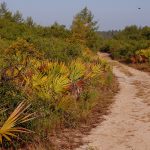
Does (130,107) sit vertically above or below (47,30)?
below

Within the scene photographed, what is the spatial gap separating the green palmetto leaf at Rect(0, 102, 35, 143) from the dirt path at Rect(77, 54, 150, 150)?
155cm

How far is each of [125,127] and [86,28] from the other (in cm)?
4409

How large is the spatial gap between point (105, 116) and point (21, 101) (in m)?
4.59

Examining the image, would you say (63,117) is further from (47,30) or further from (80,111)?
(47,30)

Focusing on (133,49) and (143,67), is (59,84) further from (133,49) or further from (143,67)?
(133,49)

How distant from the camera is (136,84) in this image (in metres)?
23.1

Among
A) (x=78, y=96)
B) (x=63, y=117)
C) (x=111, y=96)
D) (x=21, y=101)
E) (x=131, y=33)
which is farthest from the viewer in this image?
(x=131, y=33)

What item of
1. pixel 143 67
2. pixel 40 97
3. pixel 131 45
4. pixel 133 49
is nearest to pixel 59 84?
pixel 40 97

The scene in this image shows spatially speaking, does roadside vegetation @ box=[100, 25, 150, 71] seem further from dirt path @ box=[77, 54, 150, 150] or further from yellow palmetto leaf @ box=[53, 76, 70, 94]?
yellow palmetto leaf @ box=[53, 76, 70, 94]

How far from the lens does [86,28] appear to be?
182 ft

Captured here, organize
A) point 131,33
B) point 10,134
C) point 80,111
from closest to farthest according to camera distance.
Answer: point 10,134 → point 80,111 → point 131,33

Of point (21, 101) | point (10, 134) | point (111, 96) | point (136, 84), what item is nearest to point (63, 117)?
point (21, 101)

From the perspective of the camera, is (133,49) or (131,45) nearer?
(133,49)

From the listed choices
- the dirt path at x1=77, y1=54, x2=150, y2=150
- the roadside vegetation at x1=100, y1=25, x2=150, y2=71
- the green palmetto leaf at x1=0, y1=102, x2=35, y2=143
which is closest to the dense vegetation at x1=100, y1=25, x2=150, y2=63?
the roadside vegetation at x1=100, y1=25, x2=150, y2=71
